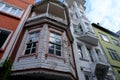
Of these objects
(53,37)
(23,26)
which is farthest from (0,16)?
(53,37)

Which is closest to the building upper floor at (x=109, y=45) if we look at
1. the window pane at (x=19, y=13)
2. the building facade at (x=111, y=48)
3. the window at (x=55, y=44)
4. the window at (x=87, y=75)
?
the building facade at (x=111, y=48)

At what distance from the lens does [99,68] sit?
1177 cm

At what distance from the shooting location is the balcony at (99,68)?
11352 mm

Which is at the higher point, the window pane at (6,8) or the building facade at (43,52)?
the window pane at (6,8)

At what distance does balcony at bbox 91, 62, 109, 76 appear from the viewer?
37.2 feet

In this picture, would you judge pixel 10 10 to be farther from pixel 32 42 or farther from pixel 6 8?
pixel 32 42

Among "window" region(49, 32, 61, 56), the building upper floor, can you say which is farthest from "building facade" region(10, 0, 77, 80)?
the building upper floor

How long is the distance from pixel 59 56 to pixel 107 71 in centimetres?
680

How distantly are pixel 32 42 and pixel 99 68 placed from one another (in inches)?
287

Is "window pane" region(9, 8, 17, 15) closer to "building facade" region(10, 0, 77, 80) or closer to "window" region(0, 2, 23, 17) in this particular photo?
"window" region(0, 2, 23, 17)

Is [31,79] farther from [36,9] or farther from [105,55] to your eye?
[105,55]

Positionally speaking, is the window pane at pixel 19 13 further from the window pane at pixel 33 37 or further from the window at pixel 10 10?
the window pane at pixel 33 37

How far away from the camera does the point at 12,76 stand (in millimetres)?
7145

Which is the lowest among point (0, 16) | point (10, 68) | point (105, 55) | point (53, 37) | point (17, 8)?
point (10, 68)
